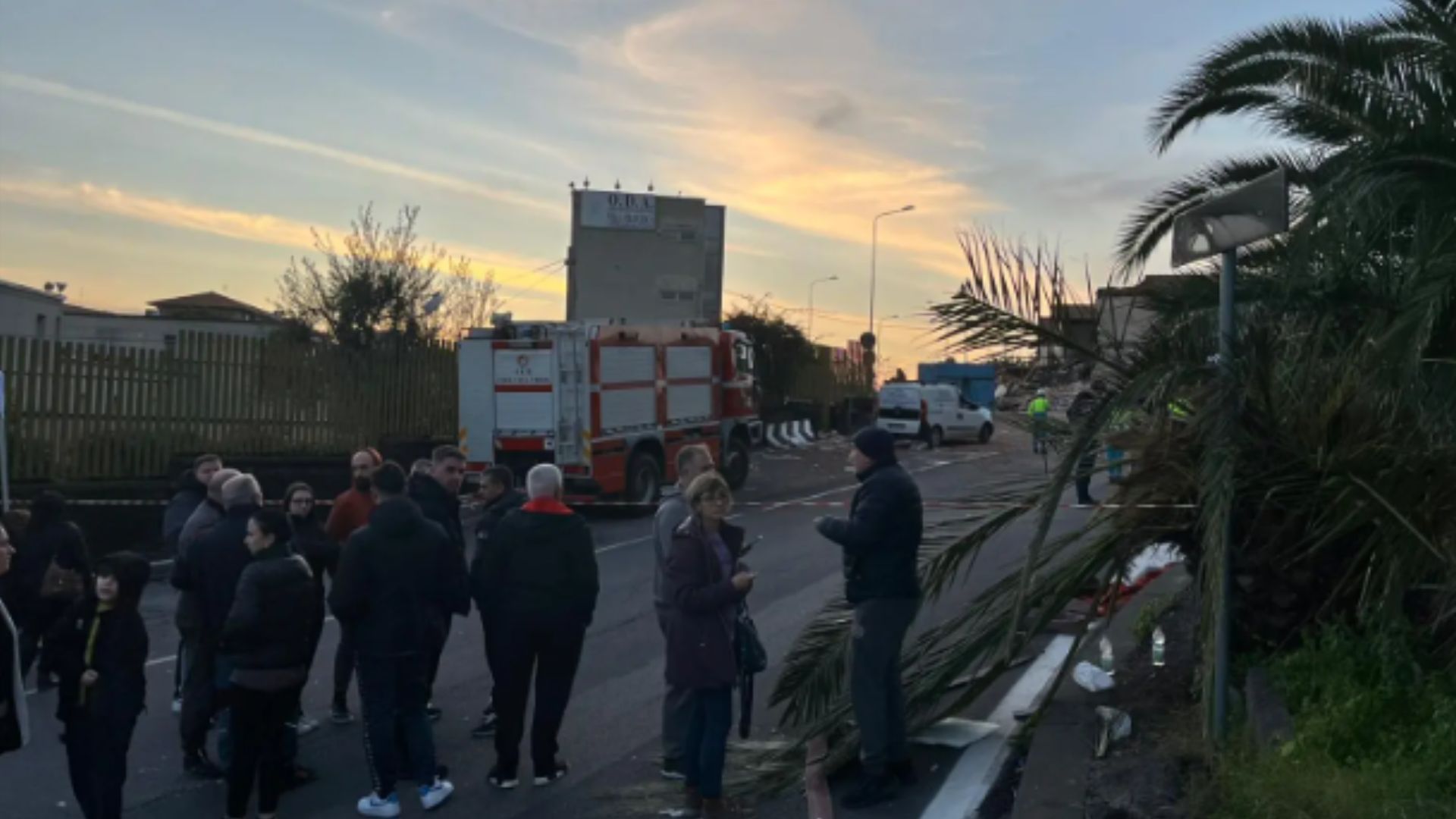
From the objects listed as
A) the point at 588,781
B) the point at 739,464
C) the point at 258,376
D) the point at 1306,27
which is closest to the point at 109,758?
the point at 588,781

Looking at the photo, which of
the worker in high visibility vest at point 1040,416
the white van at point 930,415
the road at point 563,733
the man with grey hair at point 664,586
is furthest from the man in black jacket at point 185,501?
the white van at point 930,415

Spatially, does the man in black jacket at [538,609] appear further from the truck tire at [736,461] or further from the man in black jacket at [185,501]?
the truck tire at [736,461]

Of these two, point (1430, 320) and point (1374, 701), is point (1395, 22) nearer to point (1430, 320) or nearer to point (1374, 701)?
point (1430, 320)

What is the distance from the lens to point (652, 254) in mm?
34750

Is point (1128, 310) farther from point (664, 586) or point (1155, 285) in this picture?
point (664, 586)

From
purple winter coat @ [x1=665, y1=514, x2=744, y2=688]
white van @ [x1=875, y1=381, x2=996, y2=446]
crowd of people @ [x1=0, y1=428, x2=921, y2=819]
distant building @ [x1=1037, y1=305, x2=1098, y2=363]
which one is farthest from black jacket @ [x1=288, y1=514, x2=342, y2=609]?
Result: white van @ [x1=875, y1=381, x2=996, y2=446]

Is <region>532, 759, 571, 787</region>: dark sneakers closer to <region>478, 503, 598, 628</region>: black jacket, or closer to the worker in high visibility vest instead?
<region>478, 503, 598, 628</region>: black jacket

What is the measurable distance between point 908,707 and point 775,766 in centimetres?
78

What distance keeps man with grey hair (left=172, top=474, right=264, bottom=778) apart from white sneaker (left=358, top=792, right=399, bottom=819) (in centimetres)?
84

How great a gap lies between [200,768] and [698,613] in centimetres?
300

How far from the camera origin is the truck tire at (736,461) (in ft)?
80.6

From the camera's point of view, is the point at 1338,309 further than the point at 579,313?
No

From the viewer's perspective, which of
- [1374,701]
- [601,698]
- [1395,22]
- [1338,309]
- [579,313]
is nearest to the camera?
[1374,701]

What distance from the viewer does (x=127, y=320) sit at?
5234cm
